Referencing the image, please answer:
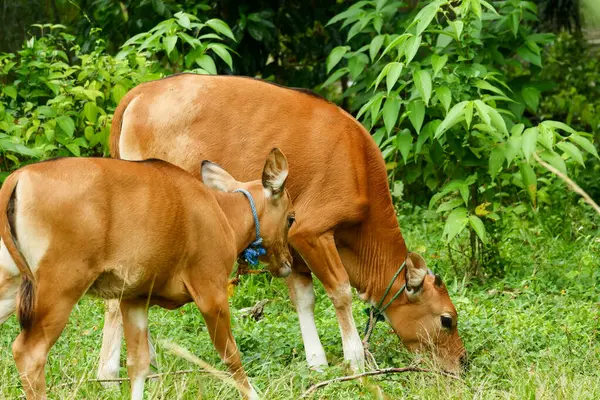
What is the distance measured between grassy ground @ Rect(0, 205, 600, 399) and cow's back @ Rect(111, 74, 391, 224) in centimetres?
103

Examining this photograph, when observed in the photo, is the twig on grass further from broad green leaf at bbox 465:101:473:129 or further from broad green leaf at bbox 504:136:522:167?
broad green leaf at bbox 504:136:522:167

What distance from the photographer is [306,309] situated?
6656 millimetres

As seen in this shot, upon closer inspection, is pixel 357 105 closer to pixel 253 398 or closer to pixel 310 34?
pixel 310 34

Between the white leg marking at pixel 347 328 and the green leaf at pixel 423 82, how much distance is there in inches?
57.3

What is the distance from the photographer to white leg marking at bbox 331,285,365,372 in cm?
638

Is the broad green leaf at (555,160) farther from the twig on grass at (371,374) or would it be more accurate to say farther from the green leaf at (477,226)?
the twig on grass at (371,374)

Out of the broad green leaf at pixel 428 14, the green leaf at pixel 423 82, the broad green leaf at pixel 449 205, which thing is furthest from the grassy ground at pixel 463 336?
the broad green leaf at pixel 428 14

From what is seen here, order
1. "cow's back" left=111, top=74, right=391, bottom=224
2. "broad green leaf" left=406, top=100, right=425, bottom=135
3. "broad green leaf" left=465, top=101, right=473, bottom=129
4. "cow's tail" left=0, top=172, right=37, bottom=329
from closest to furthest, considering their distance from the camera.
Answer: "cow's tail" left=0, top=172, right=37, bottom=329
"cow's back" left=111, top=74, right=391, bottom=224
"broad green leaf" left=465, top=101, right=473, bottom=129
"broad green leaf" left=406, top=100, right=425, bottom=135

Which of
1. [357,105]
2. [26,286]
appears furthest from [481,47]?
[26,286]

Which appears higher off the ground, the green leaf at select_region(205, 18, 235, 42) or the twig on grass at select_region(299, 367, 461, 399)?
the green leaf at select_region(205, 18, 235, 42)

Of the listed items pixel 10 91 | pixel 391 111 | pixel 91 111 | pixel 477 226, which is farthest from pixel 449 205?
pixel 10 91

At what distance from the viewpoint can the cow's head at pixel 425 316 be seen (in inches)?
255

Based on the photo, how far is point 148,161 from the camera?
532 centimetres

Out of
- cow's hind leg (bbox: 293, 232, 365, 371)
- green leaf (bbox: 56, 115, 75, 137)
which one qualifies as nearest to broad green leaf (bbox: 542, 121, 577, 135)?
cow's hind leg (bbox: 293, 232, 365, 371)
